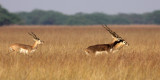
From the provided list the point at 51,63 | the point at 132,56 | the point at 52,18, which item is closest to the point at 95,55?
the point at 132,56

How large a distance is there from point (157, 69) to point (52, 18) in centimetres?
7838

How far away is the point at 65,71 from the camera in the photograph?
7.26 meters

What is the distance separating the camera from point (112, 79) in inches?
267

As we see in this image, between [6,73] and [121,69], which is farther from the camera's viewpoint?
[121,69]

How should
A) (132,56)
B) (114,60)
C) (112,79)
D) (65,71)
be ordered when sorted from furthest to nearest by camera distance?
1. (132,56)
2. (114,60)
3. (65,71)
4. (112,79)

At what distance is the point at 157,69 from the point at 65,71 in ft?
5.79

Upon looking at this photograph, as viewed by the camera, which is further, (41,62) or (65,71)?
(41,62)

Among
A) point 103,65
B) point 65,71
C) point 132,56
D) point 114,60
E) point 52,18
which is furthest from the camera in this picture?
point 52,18

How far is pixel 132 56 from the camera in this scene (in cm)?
935

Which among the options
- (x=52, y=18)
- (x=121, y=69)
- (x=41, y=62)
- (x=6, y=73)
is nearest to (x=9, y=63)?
(x=41, y=62)

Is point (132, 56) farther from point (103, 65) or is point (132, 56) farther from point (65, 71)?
point (65, 71)

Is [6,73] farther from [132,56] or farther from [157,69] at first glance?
[132,56]

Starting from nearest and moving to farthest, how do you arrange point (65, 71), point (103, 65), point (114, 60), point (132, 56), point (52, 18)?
point (65, 71) → point (103, 65) → point (114, 60) → point (132, 56) → point (52, 18)

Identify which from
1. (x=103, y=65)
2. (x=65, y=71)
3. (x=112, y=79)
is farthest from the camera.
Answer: (x=103, y=65)
